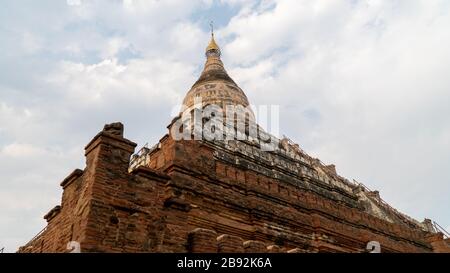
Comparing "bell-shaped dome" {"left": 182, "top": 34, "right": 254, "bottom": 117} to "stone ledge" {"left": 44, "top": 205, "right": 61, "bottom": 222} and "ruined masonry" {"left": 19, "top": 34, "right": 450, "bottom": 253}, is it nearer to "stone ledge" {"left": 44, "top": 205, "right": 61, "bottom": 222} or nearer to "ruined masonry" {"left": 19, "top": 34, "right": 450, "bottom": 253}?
"ruined masonry" {"left": 19, "top": 34, "right": 450, "bottom": 253}

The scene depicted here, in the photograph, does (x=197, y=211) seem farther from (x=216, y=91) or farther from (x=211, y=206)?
(x=216, y=91)

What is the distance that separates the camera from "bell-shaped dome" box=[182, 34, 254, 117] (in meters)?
33.1

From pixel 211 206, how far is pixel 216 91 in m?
20.8

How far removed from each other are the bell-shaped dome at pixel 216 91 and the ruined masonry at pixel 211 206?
709 cm

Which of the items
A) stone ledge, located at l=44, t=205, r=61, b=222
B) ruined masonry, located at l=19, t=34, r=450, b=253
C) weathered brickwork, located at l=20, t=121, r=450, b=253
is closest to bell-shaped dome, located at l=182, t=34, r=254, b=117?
ruined masonry, located at l=19, t=34, r=450, b=253

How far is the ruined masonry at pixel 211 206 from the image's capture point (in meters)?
8.95

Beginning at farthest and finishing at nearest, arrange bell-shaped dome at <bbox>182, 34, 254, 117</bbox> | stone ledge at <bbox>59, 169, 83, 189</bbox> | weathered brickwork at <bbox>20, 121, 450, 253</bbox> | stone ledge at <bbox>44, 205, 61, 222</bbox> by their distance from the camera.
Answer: bell-shaped dome at <bbox>182, 34, 254, 117</bbox> < stone ledge at <bbox>44, 205, 61, 222</bbox> < stone ledge at <bbox>59, 169, 83, 189</bbox> < weathered brickwork at <bbox>20, 121, 450, 253</bbox>

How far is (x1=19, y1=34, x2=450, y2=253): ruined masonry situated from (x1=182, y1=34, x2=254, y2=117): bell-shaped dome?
709cm

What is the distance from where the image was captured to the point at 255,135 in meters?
24.4

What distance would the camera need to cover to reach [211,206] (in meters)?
14.3

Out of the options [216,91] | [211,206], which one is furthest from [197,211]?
[216,91]

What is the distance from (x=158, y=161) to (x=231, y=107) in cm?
1661

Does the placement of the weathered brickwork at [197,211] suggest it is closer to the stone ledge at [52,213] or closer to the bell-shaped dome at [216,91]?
the stone ledge at [52,213]
